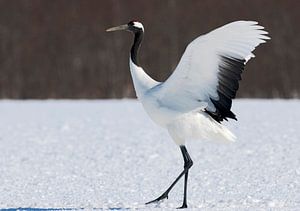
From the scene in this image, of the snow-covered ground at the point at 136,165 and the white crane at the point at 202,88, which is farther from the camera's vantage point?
the snow-covered ground at the point at 136,165

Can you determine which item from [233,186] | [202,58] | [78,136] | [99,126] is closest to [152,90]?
[202,58]

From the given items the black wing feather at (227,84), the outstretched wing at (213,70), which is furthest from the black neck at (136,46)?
the black wing feather at (227,84)

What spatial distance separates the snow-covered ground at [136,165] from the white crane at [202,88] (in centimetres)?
71

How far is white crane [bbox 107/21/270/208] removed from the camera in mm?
7246

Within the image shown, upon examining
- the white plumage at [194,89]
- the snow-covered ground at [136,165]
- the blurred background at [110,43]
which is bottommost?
the blurred background at [110,43]

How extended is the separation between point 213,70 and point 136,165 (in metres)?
3.58

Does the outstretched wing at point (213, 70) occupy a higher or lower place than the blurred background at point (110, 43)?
higher

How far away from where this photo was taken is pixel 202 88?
298 inches

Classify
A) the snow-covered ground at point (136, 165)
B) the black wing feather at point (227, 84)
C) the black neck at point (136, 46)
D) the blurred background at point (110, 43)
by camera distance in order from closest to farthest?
the black wing feather at point (227, 84)
the black neck at point (136, 46)
the snow-covered ground at point (136, 165)
the blurred background at point (110, 43)

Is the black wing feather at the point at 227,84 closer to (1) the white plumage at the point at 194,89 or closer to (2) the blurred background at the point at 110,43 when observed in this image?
(1) the white plumage at the point at 194,89

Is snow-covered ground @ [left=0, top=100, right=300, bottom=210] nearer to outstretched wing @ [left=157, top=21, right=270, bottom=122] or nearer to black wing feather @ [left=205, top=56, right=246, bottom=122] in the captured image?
black wing feather @ [left=205, top=56, right=246, bottom=122]

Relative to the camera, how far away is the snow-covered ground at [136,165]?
812 cm

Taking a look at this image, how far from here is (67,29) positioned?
106 ft

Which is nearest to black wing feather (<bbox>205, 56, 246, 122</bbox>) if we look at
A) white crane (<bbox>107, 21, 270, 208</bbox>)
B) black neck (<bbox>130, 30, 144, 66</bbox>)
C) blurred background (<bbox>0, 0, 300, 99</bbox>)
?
white crane (<bbox>107, 21, 270, 208</bbox>)
